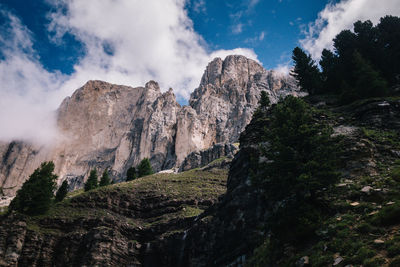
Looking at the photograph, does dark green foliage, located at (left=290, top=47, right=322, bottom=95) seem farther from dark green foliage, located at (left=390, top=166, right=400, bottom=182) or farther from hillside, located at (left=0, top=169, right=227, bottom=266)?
dark green foliage, located at (left=390, top=166, right=400, bottom=182)

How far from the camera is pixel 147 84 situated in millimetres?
197000

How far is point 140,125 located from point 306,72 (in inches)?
5380

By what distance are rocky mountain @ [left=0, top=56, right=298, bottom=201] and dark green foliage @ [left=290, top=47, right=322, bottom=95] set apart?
88850 mm

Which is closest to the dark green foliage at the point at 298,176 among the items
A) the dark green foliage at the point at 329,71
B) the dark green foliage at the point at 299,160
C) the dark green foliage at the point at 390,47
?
the dark green foliage at the point at 299,160

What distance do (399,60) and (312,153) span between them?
113 feet

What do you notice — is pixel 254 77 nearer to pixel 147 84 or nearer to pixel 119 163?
pixel 147 84

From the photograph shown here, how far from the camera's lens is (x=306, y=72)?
4847 cm

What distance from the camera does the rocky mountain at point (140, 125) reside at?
148375mm

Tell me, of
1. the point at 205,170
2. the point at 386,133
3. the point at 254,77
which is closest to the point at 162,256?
the point at 386,133

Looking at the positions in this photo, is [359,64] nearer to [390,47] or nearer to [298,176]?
[390,47]

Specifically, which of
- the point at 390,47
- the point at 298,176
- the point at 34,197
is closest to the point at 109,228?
the point at 34,197

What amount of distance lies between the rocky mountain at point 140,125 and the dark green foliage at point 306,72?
292 ft

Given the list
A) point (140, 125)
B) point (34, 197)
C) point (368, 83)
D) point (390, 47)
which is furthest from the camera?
point (140, 125)

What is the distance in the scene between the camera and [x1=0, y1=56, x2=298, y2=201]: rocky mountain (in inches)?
5842
